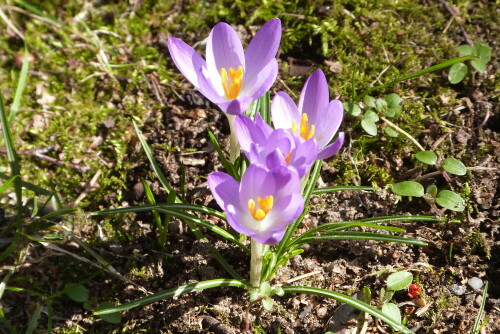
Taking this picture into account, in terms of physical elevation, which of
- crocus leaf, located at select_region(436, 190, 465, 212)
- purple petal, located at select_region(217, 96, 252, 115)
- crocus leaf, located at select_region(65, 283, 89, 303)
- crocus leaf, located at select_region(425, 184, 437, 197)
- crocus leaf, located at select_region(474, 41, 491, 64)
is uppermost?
purple petal, located at select_region(217, 96, 252, 115)

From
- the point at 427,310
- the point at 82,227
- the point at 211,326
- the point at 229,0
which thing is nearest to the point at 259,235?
the point at 211,326

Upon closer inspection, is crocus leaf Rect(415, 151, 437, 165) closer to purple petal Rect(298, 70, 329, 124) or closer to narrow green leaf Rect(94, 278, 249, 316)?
purple petal Rect(298, 70, 329, 124)

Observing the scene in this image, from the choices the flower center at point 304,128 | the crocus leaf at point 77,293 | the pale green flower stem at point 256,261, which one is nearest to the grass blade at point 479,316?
the pale green flower stem at point 256,261

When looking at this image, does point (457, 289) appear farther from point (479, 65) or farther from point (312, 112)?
point (479, 65)

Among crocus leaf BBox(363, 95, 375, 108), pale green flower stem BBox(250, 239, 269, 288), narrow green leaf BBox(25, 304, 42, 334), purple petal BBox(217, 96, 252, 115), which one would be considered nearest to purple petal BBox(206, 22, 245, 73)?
purple petal BBox(217, 96, 252, 115)

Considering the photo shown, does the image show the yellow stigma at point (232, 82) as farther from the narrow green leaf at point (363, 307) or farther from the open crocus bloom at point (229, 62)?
the narrow green leaf at point (363, 307)

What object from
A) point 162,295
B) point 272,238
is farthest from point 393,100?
point 162,295

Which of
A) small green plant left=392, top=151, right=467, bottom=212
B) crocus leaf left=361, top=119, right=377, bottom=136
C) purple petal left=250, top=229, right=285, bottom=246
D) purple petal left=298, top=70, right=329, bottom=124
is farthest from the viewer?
crocus leaf left=361, top=119, right=377, bottom=136
